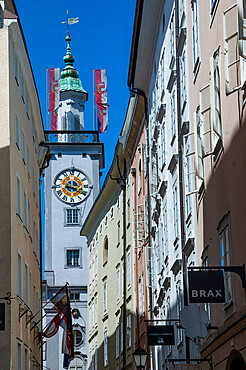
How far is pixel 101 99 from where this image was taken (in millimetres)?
79125

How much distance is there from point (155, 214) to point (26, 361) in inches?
Result: 287

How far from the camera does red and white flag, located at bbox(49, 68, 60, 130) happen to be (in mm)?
79875

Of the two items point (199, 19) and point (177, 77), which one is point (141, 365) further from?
point (199, 19)

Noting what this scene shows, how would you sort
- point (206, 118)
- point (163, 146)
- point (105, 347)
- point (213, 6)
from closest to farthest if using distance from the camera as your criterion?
point (213, 6) → point (206, 118) → point (163, 146) → point (105, 347)

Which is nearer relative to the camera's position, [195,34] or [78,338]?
[195,34]

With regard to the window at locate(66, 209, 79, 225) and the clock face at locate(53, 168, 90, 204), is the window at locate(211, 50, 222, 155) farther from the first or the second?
the clock face at locate(53, 168, 90, 204)

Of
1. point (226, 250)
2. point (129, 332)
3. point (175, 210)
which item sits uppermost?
point (175, 210)

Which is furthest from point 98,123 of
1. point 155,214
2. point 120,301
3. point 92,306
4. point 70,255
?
point 155,214

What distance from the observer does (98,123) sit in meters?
79.2

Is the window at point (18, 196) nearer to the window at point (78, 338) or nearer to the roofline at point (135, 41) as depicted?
the roofline at point (135, 41)

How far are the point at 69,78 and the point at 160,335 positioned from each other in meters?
65.4

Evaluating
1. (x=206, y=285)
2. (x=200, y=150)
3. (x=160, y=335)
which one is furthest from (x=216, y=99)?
(x=160, y=335)

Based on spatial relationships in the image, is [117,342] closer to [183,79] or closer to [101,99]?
[183,79]

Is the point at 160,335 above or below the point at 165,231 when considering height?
below
